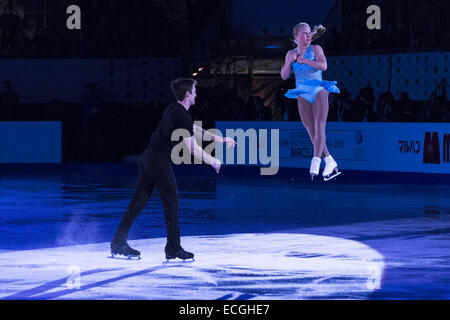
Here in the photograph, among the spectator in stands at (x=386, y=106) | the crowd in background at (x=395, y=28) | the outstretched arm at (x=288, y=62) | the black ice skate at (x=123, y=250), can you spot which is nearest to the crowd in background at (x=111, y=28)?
the crowd in background at (x=395, y=28)

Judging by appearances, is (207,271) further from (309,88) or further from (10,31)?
(10,31)

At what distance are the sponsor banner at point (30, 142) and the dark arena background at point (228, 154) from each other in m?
0.04

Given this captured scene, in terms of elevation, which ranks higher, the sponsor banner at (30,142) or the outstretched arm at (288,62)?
the outstretched arm at (288,62)

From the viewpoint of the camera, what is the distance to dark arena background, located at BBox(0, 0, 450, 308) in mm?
10422

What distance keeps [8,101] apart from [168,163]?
2101 cm

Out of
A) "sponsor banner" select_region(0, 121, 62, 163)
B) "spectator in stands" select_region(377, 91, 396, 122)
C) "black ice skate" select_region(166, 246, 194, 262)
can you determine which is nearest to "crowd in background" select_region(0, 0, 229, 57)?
"sponsor banner" select_region(0, 121, 62, 163)

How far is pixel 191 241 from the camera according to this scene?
43.4 ft

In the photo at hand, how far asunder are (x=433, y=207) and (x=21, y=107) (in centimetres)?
1642

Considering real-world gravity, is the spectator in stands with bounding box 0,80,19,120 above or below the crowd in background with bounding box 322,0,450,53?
below

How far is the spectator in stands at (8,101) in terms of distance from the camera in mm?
30094

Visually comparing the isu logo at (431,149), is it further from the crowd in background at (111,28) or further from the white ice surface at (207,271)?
the white ice surface at (207,271)

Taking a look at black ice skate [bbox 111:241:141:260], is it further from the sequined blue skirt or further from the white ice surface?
the sequined blue skirt

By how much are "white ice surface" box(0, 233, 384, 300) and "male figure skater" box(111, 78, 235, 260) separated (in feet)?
0.93
